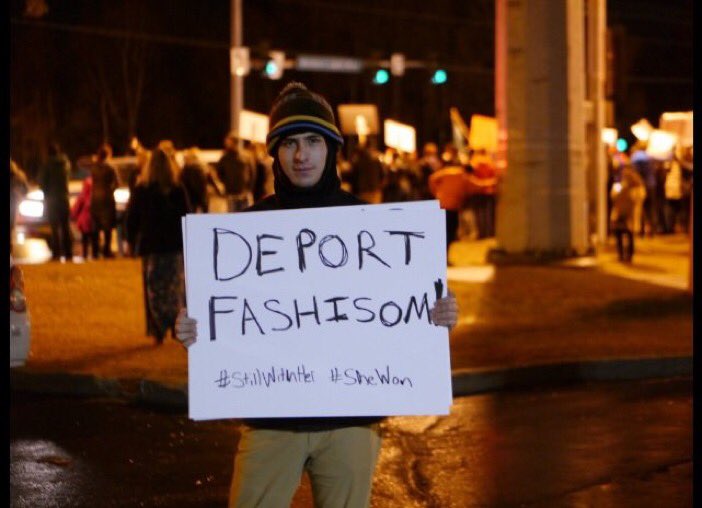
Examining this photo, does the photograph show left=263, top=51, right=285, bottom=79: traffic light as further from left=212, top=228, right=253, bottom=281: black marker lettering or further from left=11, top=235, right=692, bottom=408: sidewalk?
left=212, top=228, right=253, bottom=281: black marker lettering

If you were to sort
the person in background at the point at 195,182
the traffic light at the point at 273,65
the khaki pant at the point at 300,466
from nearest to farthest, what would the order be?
the khaki pant at the point at 300,466
the person in background at the point at 195,182
the traffic light at the point at 273,65

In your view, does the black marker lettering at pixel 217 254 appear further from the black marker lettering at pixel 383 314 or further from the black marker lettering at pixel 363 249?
the black marker lettering at pixel 383 314

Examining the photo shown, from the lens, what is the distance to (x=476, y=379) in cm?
1177

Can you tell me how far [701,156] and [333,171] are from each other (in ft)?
26.9

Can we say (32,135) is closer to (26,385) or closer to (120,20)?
(120,20)

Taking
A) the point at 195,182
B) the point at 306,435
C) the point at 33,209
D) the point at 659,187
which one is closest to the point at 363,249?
the point at 306,435

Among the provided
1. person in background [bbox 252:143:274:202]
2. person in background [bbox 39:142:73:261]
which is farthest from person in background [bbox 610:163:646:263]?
person in background [bbox 39:142:73:261]

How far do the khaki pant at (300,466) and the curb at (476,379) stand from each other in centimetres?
644

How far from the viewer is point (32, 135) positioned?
174 feet

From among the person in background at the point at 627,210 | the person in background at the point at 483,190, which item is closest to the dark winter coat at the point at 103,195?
the person in background at the point at 483,190

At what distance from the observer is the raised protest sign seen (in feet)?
15.6

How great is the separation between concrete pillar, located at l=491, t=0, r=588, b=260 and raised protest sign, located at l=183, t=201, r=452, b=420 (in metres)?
16.3

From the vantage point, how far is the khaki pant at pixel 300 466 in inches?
185

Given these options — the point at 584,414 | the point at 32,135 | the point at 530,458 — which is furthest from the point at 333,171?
the point at 32,135
